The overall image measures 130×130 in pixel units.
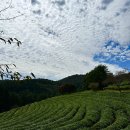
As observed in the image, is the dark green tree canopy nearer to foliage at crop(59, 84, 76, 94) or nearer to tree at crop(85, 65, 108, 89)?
tree at crop(85, 65, 108, 89)

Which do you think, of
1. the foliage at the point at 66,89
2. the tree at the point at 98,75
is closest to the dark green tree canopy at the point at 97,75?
the tree at the point at 98,75

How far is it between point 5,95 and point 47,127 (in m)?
105

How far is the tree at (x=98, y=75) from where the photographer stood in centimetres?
10156

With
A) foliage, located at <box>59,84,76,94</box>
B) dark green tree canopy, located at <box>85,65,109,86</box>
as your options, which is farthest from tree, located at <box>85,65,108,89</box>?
foliage, located at <box>59,84,76,94</box>

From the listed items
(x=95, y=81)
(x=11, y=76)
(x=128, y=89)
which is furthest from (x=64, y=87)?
(x=11, y=76)

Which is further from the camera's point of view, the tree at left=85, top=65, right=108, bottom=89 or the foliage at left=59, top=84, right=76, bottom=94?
the foliage at left=59, top=84, right=76, bottom=94

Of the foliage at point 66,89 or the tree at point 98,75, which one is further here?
the foliage at point 66,89

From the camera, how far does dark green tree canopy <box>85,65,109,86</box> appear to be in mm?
101688

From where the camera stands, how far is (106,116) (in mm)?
32438

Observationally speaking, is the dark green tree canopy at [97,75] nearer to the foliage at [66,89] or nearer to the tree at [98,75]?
the tree at [98,75]

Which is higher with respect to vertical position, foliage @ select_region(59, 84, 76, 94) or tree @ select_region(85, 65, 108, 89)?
tree @ select_region(85, 65, 108, 89)

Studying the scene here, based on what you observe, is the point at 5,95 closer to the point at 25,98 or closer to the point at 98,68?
the point at 25,98

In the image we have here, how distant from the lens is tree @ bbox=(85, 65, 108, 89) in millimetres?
101562

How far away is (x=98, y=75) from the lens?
102 m
